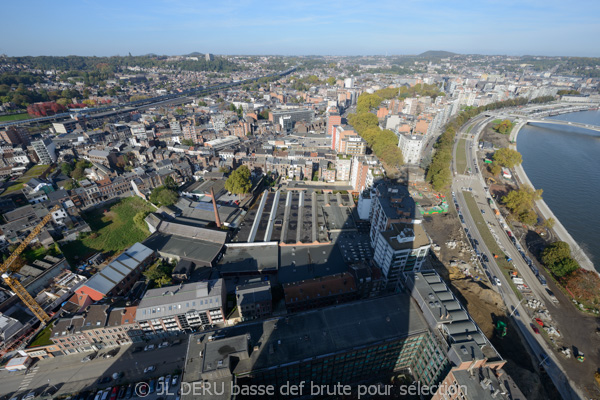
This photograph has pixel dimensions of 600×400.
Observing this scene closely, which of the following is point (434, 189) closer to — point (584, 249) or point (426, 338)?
point (584, 249)

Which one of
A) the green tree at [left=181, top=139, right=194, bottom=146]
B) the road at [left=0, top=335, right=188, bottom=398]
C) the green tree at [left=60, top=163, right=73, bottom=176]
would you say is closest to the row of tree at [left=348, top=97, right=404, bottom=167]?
the green tree at [left=181, top=139, right=194, bottom=146]

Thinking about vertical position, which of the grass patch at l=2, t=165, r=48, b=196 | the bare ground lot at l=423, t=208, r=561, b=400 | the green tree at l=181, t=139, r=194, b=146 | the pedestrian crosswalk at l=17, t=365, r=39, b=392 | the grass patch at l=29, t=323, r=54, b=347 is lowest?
the pedestrian crosswalk at l=17, t=365, r=39, b=392

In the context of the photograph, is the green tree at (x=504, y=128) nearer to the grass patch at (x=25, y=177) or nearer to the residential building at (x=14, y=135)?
the grass patch at (x=25, y=177)

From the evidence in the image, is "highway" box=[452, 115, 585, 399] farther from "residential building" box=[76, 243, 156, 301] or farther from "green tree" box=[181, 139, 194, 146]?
"green tree" box=[181, 139, 194, 146]

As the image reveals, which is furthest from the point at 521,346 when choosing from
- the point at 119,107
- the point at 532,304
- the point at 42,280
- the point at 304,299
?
the point at 119,107

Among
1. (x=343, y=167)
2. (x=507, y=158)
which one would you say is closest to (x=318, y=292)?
(x=343, y=167)

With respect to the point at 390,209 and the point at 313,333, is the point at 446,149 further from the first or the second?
the point at 313,333

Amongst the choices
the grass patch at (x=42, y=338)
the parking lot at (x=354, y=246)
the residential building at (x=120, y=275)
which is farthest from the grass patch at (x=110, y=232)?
the parking lot at (x=354, y=246)

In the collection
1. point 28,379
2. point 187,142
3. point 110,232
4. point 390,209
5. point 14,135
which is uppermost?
point 390,209
